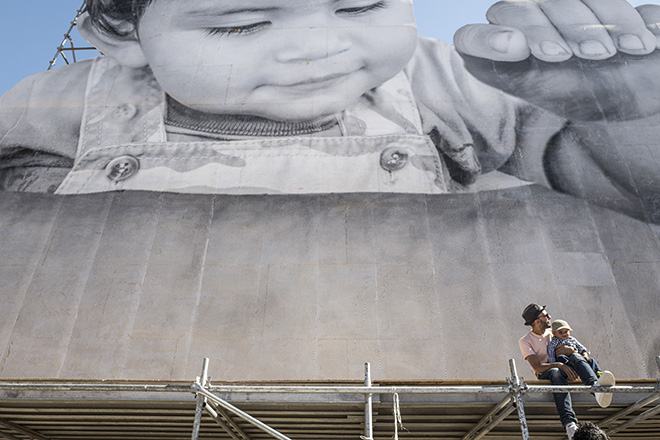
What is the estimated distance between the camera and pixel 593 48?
10.5 metres

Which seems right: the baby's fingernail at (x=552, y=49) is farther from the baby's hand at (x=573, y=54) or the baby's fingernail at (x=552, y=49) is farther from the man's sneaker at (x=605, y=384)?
the man's sneaker at (x=605, y=384)

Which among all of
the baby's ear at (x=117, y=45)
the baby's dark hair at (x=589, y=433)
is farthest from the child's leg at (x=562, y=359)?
the baby's ear at (x=117, y=45)

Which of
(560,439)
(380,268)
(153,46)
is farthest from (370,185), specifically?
(153,46)

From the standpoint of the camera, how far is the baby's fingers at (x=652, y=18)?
10.8 metres

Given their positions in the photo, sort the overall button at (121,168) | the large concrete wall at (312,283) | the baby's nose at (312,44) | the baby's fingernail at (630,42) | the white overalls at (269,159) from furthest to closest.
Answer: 1. the baby's fingernail at (630,42)
2. the baby's nose at (312,44)
3. the overall button at (121,168)
4. the white overalls at (269,159)
5. the large concrete wall at (312,283)

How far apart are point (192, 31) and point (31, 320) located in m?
6.25

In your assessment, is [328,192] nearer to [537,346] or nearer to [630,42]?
[537,346]

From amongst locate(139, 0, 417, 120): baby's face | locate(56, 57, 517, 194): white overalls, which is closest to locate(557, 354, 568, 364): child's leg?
locate(56, 57, 517, 194): white overalls

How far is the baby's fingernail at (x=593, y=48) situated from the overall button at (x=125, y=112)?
354 inches

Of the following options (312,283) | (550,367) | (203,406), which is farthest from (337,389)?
(312,283)

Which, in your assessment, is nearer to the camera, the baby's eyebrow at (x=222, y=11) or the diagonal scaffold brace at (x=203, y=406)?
the diagonal scaffold brace at (x=203, y=406)

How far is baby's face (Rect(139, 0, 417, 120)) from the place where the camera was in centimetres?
973

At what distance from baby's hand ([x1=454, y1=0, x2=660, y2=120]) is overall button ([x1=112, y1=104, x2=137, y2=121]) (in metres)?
6.59

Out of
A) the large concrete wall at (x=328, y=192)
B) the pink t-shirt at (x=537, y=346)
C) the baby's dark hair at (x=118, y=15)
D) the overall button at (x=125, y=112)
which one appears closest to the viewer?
the pink t-shirt at (x=537, y=346)
